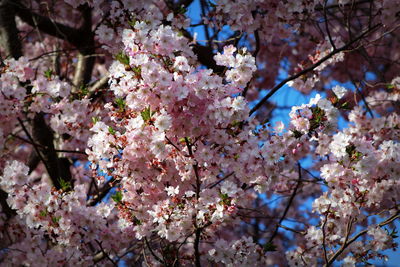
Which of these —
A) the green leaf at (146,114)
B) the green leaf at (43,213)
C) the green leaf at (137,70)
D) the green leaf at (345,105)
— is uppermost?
the green leaf at (345,105)

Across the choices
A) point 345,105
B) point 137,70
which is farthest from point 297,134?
point 137,70

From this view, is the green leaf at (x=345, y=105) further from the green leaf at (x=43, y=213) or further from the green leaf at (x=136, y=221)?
the green leaf at (x=43, y=213)

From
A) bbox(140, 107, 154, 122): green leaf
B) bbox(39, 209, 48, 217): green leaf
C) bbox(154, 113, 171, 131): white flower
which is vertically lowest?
bbox(39, 209, 48, 217): green leaf

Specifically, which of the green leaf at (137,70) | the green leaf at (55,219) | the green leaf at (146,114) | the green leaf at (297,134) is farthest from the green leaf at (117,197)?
the green leaf at (297,134)

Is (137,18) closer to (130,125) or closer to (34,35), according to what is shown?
(130,125)

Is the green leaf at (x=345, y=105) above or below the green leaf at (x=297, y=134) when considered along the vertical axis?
above

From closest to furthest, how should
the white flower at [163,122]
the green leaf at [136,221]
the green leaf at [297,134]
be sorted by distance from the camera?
the white flower at [163,122], the green leaf at [297,134], the green leaf at [136,221]

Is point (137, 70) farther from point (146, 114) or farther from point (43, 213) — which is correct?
point (43, 213)

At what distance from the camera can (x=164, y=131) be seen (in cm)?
306

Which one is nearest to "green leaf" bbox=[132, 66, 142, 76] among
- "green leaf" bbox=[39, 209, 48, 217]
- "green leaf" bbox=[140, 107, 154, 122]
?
"green leaf" bbox=[140, 107, 154, 122]

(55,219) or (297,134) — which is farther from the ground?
(297,134)

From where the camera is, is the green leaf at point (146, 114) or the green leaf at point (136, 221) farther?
the green leaf at point (136, 221)

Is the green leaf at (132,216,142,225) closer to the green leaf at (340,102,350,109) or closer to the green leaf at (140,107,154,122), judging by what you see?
the green leaf at (140,107,154,122)

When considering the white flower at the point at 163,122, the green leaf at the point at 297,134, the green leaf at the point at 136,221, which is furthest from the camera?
the green leaf at the point at 136,221
